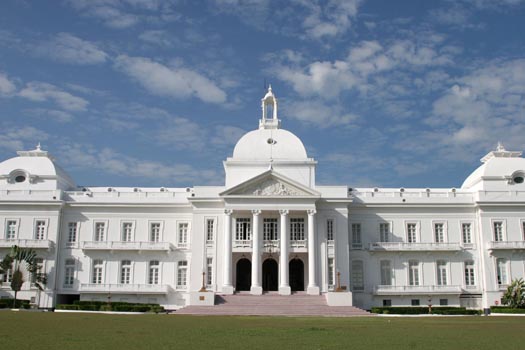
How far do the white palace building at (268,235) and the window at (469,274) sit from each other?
0.10m

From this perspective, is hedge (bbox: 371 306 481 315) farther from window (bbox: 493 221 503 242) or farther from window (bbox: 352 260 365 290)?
window (bbox: 493 221 503 242)

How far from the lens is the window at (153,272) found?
48750 mm

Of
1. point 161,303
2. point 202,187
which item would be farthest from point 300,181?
point 161,303

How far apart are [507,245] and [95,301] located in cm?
3444

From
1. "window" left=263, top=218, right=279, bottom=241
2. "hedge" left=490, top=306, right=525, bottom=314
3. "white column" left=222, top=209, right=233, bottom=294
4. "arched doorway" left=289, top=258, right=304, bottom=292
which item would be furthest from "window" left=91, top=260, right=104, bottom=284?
"hedge" left=490, top=306, right=525, bottom=314

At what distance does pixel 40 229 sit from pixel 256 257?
62.8ft

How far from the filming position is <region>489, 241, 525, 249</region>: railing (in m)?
47.7

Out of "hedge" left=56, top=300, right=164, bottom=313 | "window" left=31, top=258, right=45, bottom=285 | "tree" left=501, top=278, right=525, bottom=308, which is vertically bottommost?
"hedge" left=56, top=300, right=164, bottom=313

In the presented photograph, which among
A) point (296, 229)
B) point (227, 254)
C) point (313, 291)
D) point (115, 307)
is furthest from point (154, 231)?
point (313, 291)

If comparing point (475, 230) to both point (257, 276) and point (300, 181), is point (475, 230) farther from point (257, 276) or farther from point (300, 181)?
point (257, 276)

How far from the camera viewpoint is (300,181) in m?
49.8

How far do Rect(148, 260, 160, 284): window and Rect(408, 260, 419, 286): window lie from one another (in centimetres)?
2138

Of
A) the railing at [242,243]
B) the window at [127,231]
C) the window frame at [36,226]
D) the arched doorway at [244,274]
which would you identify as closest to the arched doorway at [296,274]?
the arched doorway at [244,274]

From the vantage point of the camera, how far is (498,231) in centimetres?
4938
